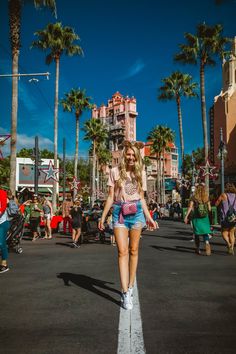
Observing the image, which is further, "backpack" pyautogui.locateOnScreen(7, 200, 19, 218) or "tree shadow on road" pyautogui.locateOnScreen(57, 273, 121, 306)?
"backpack" pyautogui.locateOnScreen(7, 200, 19, 218)

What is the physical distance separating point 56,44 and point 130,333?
29.9 m

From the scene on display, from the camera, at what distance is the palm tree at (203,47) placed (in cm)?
2827

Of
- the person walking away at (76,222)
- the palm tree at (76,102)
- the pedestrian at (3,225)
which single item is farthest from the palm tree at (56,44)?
the pedestrian at (3,225)

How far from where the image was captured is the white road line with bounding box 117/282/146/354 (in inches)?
119

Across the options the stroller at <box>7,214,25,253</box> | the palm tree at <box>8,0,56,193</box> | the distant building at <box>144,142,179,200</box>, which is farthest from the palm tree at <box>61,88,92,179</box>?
the distant building at <box>144,142,179,200</box>

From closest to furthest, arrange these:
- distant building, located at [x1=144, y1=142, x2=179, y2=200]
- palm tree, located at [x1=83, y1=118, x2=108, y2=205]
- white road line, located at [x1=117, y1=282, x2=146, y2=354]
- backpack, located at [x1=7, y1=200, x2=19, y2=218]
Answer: white road line, located at [x1=117, y1=282, x2=146, y2=354] < backpack, located at [x1=7, y1=200, x2=19, y2=218] < palm tree, located at [x1=83, y1=118, x2=108, y2=205] < distant building, located at [x1=144, y1=142, x2=179, y2=200]

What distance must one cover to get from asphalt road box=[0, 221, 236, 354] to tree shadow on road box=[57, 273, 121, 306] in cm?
1

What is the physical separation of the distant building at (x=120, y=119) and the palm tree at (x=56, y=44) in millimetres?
105882

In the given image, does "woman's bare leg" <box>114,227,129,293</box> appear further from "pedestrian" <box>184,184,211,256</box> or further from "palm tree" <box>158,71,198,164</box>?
"palm tree" <box>158,71,198,164</box>

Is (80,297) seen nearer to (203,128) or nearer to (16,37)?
(16,37)

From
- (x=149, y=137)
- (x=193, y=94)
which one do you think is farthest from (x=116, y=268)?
(x=149, y=137)

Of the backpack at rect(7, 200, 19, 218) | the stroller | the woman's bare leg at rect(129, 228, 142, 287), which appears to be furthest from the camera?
the backpack at rect(7, 200, 19, 218)

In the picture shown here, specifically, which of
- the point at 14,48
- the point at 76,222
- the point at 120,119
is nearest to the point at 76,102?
the point at 14,48

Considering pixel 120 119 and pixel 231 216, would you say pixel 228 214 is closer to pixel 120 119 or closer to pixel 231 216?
pixel 231 216
